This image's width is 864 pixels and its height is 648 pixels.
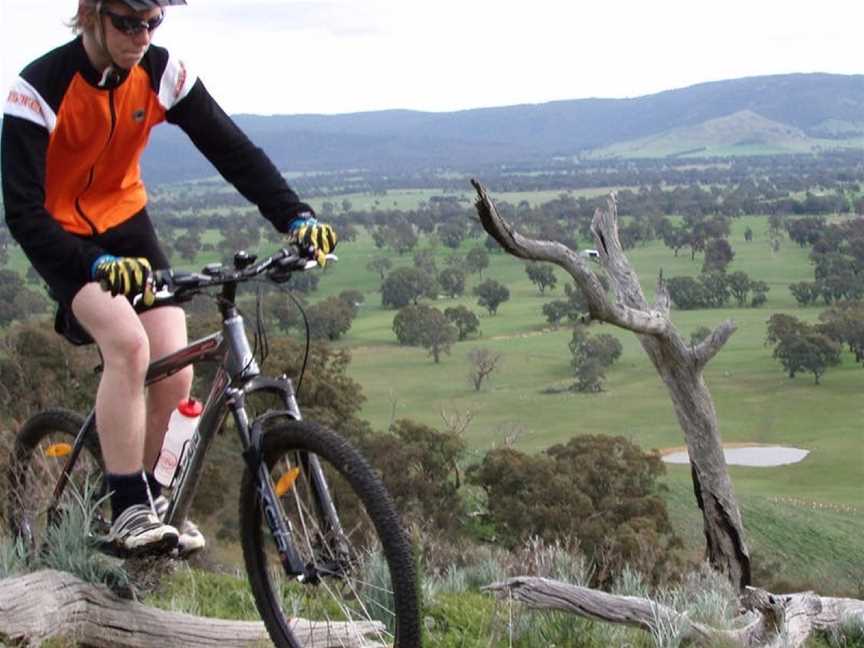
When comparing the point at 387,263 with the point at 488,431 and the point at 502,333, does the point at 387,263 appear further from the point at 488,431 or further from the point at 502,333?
the point at 488,431

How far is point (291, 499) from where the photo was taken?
385 cm

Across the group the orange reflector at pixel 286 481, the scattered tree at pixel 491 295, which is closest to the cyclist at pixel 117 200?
the orange reflector at pixel 286 481

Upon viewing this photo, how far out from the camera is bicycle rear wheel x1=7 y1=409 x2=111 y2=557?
4688mm

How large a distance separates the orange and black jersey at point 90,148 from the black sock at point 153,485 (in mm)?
896

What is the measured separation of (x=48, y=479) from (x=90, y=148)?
1837 millimetres

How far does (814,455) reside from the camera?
49.5 meters

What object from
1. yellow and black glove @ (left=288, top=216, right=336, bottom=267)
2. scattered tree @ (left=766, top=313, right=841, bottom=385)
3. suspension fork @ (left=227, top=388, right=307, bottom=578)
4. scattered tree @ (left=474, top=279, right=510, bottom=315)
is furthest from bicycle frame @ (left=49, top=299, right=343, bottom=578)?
scattered tree @ (left=474, top=279, right=510, bottom=315)

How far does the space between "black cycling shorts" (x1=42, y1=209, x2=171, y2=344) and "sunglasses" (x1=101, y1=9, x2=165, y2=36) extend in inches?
31.4

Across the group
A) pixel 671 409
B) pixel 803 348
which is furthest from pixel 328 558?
pixel 803 348

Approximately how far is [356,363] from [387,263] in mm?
38688

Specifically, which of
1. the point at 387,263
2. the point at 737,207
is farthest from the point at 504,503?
the point at 737,207

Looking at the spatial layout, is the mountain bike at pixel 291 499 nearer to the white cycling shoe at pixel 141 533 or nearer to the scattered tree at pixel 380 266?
the white cycling shoe at pixel 141 533

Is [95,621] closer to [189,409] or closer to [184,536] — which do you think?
[184,536]

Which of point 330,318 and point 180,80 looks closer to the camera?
point 180,80
